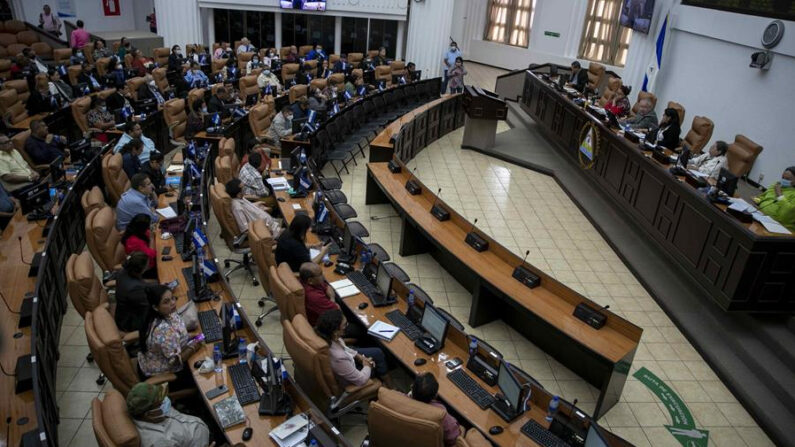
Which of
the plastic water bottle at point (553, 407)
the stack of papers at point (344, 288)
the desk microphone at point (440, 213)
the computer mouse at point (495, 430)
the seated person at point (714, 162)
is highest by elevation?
the seated person at point (714, 162)

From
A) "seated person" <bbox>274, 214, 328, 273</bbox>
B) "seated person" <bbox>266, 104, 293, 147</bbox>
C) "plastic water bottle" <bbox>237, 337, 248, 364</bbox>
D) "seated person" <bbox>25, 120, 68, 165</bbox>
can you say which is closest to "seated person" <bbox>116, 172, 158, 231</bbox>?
"seated person" <bbox>274, 214, 328, 273</bbox>

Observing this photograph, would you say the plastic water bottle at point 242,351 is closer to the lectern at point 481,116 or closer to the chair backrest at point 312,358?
the chair backrest at point 312,358

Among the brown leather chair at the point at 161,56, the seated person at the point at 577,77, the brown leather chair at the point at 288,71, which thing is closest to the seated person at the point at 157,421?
the seated person at the point at 577,77

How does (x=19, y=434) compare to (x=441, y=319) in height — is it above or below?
below

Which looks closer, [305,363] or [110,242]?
[305,363]

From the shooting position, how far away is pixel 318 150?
10594 millimetres

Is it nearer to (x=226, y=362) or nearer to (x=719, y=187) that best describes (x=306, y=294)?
(x=226, y=362)

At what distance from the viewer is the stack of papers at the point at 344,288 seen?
234 inches

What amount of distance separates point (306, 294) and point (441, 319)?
1.34 metres

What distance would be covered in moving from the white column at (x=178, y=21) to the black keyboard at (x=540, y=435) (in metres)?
18.6

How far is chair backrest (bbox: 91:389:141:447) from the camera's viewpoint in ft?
11.3

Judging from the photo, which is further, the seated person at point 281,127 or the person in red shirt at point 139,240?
the seated person at point 281,127

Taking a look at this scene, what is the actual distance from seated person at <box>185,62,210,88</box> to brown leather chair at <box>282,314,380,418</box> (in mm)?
10470

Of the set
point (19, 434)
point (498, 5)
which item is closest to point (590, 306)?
point (19, 434)
